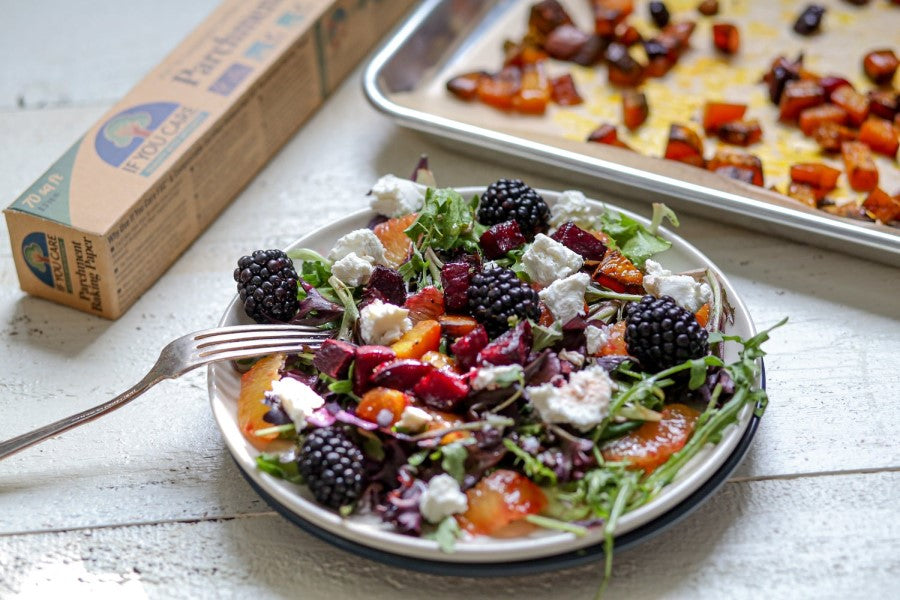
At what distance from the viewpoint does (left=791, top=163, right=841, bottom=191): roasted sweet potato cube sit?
219 cm

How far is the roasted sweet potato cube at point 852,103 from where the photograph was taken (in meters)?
2.34

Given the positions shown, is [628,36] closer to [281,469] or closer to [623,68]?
[623,68]

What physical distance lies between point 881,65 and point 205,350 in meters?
1.79

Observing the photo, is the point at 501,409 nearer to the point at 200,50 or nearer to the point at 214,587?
the point at 214,587

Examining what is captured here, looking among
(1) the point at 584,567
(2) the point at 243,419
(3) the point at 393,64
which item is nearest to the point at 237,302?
(2) the point at 243,419

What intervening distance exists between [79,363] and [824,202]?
1574 millimetres

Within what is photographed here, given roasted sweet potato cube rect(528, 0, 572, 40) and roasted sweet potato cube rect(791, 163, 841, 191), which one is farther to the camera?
roasted sweet potato cube rect(528, 0, 572, 40)

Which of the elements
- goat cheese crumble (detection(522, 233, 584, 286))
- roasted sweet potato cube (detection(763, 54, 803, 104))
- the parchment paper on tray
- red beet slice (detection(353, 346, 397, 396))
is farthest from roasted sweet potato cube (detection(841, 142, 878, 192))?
red beet slice (detection(353, 346, 397, 396))

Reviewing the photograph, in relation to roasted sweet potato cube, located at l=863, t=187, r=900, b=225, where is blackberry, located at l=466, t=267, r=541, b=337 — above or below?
above

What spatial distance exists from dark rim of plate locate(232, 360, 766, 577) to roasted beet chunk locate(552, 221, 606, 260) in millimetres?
458

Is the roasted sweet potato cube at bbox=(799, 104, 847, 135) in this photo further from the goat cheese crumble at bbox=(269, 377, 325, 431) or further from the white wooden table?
the goat cheese crumble at bbox=(269, 377, 325, 431)

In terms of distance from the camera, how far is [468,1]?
2748 mm

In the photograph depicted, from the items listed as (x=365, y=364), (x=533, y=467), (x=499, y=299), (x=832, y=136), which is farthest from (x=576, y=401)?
(x=832, y=136)

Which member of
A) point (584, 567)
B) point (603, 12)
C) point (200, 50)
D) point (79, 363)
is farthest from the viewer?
point (603, 12)
